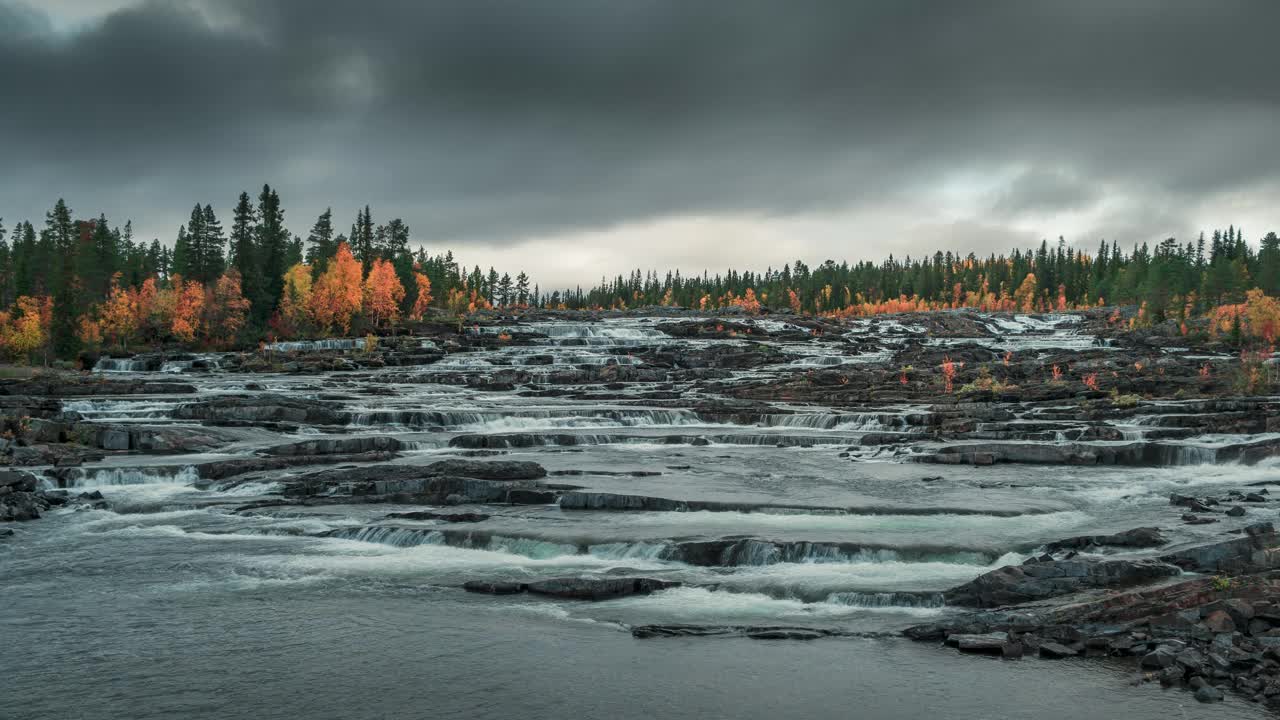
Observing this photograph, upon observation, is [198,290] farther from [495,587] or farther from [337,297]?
[495,587]

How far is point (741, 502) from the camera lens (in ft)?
86.1

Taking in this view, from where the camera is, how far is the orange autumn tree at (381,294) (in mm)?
115350

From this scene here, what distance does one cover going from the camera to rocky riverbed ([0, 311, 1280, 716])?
15984 millimetres

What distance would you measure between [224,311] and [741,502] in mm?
86120

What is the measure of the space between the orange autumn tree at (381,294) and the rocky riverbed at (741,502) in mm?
50523

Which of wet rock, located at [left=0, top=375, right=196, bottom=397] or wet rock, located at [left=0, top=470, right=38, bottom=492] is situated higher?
wet rock, located at [left=0, top=375, right=196, bottom=397]

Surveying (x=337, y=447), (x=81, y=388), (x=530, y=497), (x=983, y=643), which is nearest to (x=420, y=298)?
(x=81, y=388)

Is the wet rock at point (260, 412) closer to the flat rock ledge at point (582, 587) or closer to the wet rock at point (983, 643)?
the flat rock ledge at point (582, 587)

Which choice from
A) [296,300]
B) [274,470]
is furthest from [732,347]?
[274,470]

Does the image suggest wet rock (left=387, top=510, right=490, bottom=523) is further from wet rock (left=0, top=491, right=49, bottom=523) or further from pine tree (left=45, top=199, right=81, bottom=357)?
pine tree (left=45, top=199, right=81, bottom=357)

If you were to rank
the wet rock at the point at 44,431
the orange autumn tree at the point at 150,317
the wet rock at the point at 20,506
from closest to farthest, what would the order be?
the wet rock at the point at 20,506 < the wet rock at the point at 44,431 < the orange autumn tree at the point at 150,317

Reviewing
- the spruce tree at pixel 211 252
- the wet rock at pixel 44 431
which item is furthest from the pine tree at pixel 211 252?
the wet rock at pixel 44 431

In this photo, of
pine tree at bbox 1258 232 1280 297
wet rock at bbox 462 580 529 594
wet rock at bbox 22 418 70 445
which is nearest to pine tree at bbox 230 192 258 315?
wet rock at bbox 22 418 70 445

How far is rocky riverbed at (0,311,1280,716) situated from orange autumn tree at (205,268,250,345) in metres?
33.4
